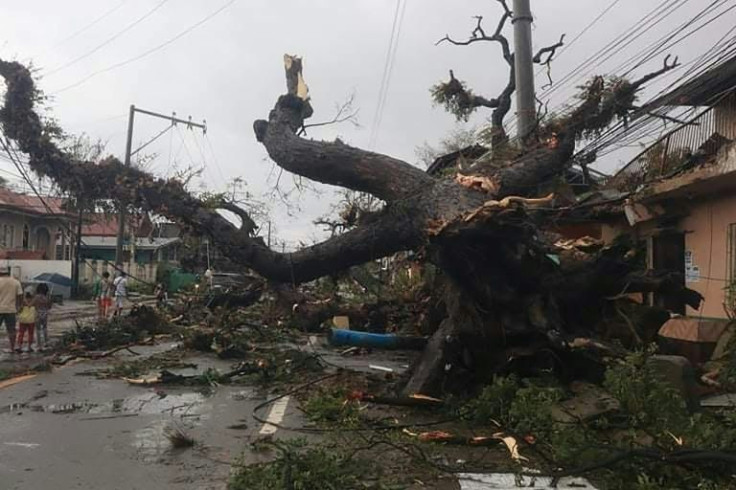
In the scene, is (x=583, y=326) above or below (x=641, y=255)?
below

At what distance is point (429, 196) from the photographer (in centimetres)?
1005

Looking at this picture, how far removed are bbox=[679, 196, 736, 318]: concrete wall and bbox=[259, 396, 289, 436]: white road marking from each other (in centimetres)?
843

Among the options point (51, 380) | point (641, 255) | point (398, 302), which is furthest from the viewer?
point (398, 302)

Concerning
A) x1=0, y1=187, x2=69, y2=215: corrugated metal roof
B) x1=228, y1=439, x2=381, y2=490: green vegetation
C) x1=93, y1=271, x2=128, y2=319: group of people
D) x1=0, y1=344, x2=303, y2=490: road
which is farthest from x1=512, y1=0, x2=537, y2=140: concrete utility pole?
x1=0, y1=187, x2=69, y2=215: corrugated metal roof

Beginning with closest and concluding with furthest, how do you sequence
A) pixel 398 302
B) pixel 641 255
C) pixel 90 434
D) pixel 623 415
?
pixel 623 415 < pixel 90 434 < pixel 641 255 < pixel 398 302

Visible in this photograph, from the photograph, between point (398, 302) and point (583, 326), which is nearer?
point (583, 326)

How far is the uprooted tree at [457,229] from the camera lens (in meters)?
8.91

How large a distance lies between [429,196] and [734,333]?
441cm

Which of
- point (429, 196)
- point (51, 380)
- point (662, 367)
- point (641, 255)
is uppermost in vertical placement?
point (429, 196)

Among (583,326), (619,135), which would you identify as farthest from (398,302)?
(583,326)

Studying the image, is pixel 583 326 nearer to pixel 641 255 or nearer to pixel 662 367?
pixel 641 255

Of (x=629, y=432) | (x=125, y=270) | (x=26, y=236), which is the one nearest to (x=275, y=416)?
(x=629, y=432)

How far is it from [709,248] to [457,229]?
8273mm

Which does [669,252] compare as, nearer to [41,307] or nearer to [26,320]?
[41,307]
